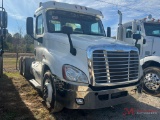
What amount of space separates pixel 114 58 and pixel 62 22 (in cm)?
207

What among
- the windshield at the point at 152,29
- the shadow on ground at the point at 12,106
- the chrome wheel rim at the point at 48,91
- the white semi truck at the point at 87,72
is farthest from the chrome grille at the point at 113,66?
the windshield at the point at 152,29

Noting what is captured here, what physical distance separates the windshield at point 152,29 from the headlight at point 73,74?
16.4 feet

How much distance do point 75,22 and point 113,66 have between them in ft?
7.09

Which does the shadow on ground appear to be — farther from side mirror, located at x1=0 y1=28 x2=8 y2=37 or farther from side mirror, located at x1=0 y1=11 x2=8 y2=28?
side mirror, located at x1=0 y1=11 x2=8 y2=28

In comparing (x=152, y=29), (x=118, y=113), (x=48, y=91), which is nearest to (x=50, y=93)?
(x=48, y=91)

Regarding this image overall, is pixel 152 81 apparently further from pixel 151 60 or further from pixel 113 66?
pixel 113 66

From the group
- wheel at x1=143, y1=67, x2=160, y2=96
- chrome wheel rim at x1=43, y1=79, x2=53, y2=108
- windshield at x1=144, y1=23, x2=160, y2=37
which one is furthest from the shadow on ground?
windshield at x1=144, y1=23, x2=160, y2=37

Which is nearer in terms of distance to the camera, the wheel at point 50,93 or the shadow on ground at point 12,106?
the wheel at point 50,93

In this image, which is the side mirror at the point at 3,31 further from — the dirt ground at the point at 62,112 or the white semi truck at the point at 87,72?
the white semi truck at the point at 87,72

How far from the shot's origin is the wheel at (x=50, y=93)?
4.23 metres

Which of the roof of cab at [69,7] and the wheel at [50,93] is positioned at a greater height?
the roof of cab at [69,7]

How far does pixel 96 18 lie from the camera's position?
20.6 feet

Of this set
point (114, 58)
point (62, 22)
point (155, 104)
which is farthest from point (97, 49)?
point (155, 104)

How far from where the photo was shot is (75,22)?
5.59 metres
